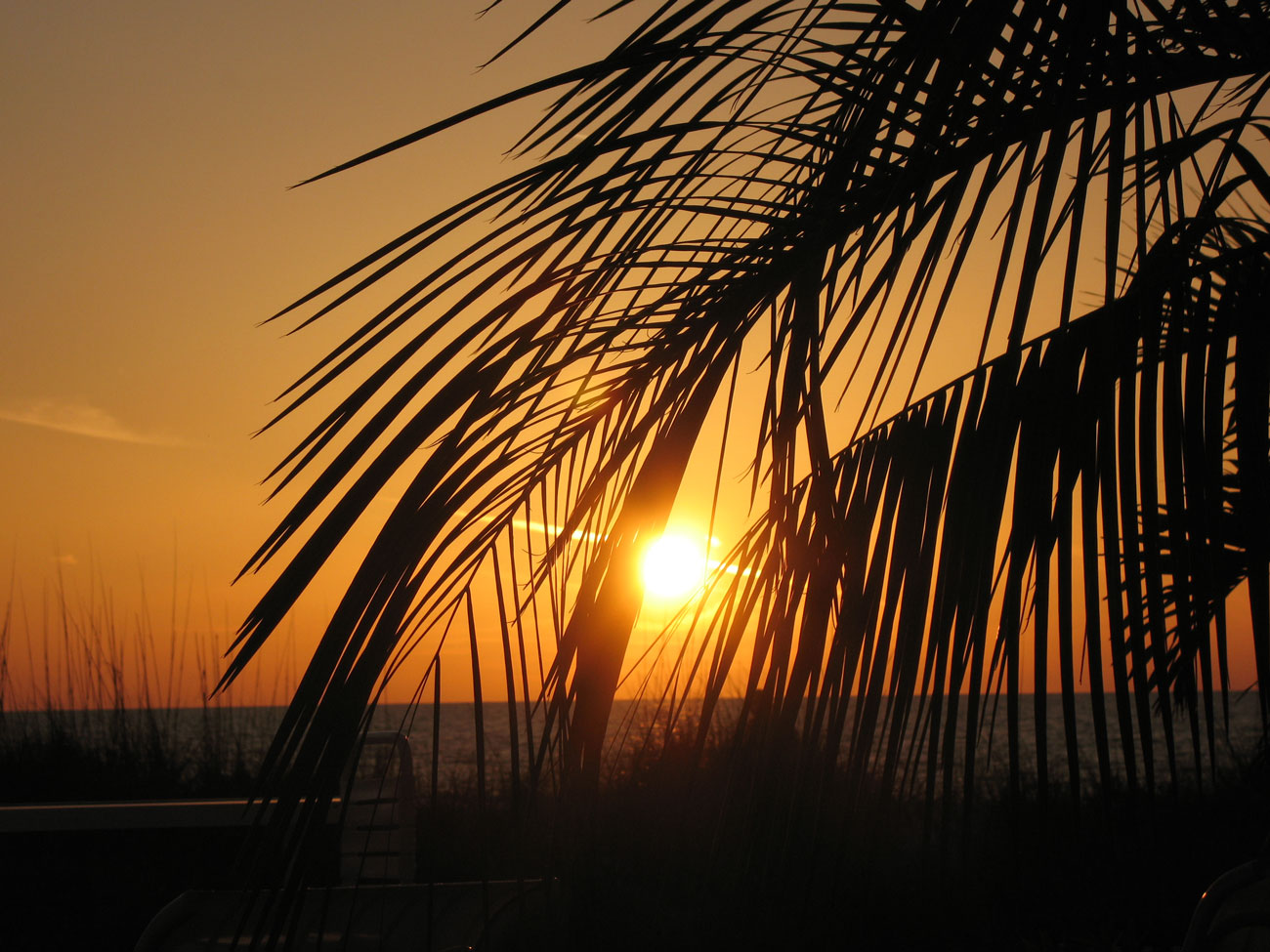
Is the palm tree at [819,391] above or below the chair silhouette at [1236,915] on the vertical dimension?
above

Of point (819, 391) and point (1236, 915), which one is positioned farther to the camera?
point (1236, 915)

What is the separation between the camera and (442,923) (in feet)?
8.20

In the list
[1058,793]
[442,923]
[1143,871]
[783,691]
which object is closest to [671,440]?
[783,691]

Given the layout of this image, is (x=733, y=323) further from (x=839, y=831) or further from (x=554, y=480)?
(x=839, y=831)

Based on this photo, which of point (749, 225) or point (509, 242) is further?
point (749, 225)

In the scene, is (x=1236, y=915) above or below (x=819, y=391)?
below

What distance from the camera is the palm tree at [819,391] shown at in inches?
23.7

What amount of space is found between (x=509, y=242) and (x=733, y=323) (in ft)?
0.69

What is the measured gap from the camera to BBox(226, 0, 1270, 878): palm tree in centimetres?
60

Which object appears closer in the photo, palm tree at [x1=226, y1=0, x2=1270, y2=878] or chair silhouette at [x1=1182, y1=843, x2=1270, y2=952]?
palm tree at [x1=226, y1=0, x2=1270, y2=878]

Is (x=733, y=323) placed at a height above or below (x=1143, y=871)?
above

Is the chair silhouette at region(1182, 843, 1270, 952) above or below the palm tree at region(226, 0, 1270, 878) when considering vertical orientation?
below

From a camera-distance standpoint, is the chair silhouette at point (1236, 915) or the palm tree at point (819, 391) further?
the chair silhouette at point (1236, 915)

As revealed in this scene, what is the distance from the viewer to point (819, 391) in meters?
0.65
